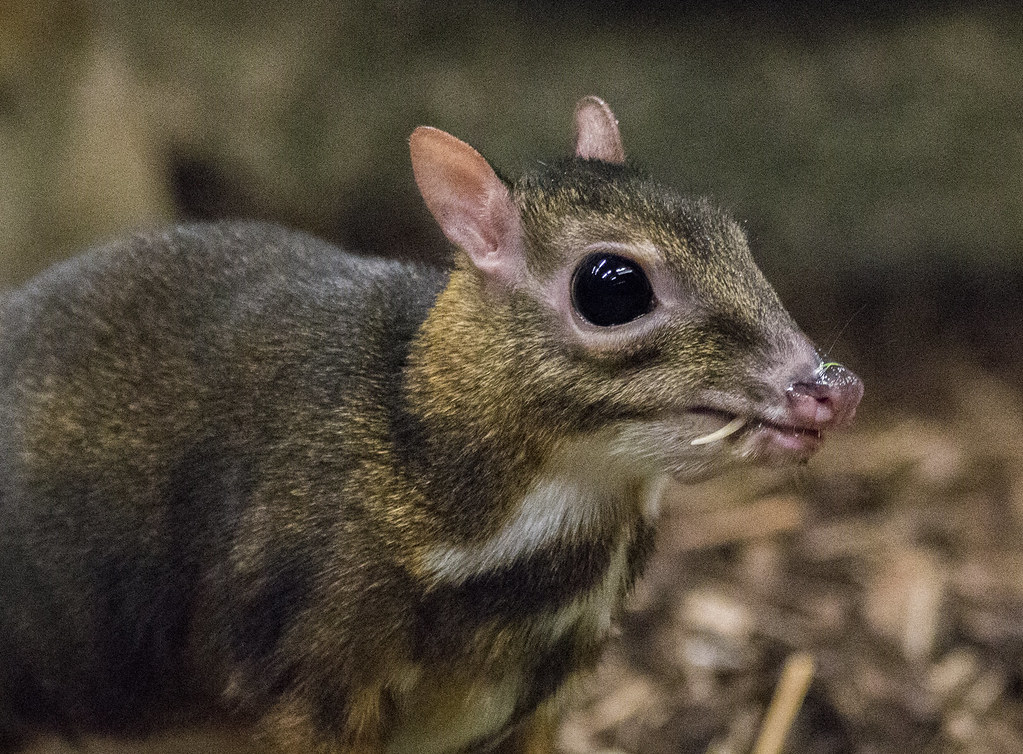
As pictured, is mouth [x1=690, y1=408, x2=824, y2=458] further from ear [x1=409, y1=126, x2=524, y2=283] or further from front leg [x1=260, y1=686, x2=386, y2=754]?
front leg [x1=260, y1=686, x2=386, y2=754]

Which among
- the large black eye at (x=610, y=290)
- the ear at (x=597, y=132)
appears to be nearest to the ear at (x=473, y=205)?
the large black eye at (x=610, y=290)

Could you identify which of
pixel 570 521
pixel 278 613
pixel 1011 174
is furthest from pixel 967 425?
pixel 278 613

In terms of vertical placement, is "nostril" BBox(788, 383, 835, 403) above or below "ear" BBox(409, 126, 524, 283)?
below

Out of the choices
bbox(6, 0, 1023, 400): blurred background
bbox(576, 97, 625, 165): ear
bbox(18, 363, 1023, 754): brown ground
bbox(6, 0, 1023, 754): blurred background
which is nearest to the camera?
bbox(576, 97, 625, 165): ear

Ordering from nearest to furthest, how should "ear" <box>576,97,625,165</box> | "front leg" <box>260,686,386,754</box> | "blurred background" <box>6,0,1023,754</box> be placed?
"front leg" <box>260,686,386,754</box>
"ear" <box>576,97,625,165</box>
"blurred background" <box>6,0,1023,754</box>

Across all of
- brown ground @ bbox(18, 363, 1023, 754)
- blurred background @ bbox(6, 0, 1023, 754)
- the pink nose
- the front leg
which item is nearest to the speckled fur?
the front leg

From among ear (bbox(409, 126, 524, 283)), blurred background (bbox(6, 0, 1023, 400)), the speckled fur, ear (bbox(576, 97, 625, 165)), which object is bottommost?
the speckled fur

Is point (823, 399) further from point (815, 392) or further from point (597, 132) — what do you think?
point (597, 132)

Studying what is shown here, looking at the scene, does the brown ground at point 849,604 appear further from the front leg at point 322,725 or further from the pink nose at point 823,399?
the pink nose at point 823,399
